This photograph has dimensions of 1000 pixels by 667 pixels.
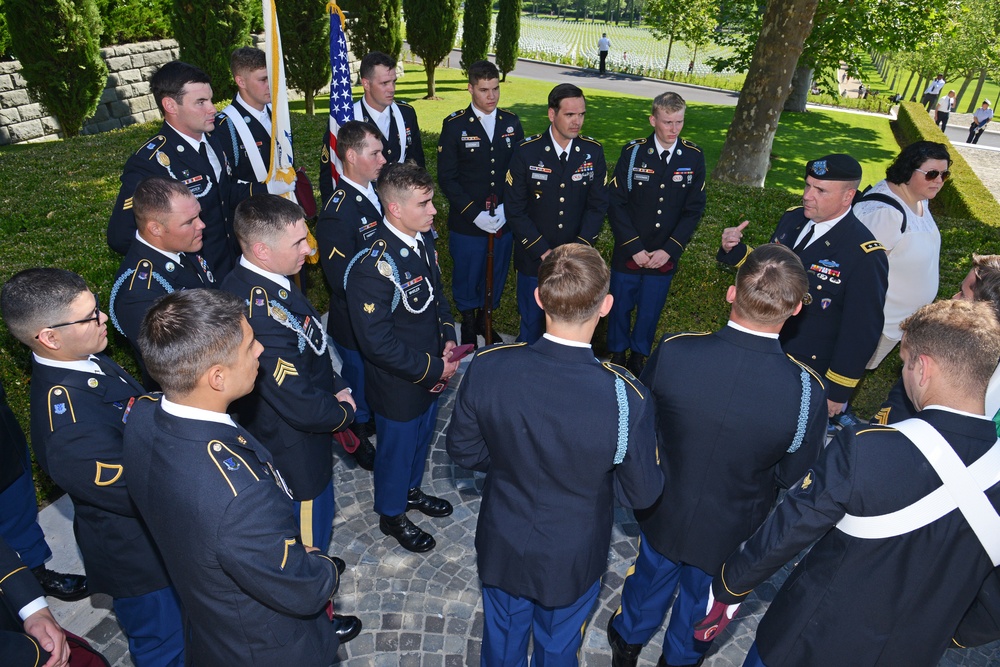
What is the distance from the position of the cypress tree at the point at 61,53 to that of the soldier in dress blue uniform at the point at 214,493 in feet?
45.0

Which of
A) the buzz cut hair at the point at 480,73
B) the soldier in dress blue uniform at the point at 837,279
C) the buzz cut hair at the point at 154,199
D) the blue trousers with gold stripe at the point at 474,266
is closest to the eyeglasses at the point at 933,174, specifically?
the soldier in dress blue uniform at the point at 837,279

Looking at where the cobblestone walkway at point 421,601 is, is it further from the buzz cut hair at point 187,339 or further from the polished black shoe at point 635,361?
the buzz cut hair at point 187,339

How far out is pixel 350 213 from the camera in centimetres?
511

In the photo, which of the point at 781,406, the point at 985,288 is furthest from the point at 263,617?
the point at 985,288

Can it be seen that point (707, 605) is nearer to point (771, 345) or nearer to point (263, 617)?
point (771, 345)

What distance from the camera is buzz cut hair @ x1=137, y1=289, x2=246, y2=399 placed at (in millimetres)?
2422

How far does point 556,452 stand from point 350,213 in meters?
3.06

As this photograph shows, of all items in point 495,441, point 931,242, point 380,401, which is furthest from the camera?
point 931,242

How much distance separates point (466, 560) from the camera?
4.66 meters

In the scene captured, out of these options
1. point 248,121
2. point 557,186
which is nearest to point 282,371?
point 557,186

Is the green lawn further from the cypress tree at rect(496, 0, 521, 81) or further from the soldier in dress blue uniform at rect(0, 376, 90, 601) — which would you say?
the cypress tree at rect(496, 0, 521, 81)

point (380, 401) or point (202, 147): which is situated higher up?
point (202, 147)

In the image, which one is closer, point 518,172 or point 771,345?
point 771,345

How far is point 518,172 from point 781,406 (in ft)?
12.9
